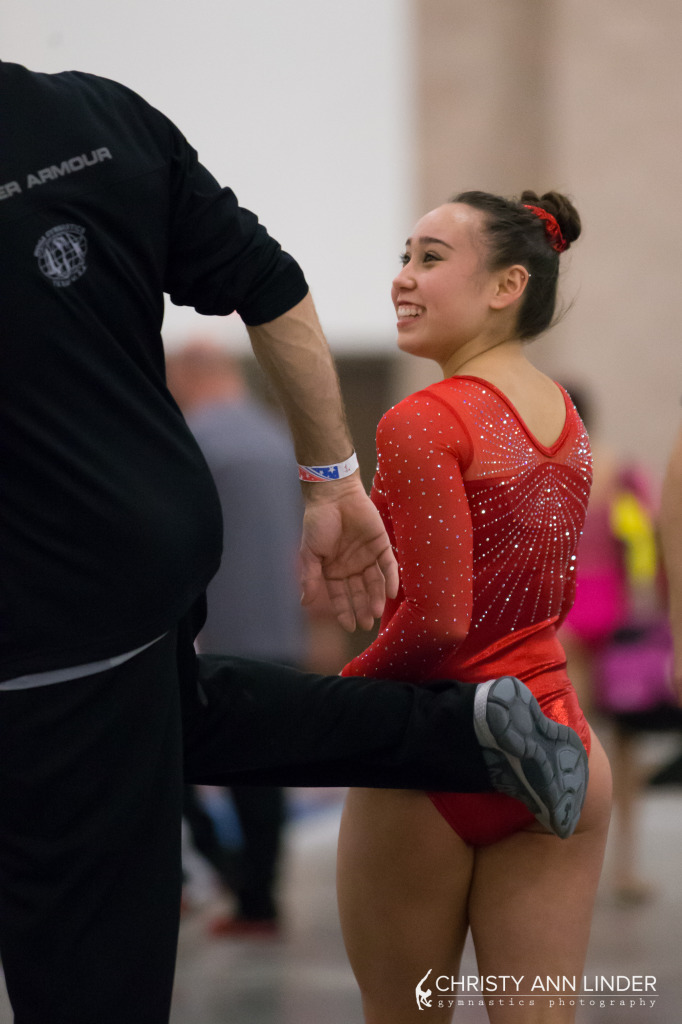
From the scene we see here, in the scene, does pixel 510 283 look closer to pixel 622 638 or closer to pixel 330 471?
pixel 330 471

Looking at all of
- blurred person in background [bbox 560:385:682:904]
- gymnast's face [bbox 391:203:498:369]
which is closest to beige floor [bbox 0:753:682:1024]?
blurred person in background [bbox 560:385:682:904]

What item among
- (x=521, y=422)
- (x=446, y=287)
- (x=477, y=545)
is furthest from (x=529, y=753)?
(x=446, y=287)

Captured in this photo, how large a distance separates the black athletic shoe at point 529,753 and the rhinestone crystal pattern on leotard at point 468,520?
115mm

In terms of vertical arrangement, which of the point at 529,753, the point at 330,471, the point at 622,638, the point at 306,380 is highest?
the point at 306,380

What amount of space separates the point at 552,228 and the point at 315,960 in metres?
2.77

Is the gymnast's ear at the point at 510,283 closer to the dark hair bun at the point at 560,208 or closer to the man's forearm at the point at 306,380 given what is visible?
the dark hair bun at the point at 560,208

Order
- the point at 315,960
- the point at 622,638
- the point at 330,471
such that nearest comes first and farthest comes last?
the point at 330,471, the point at 315,960, the point at 622,638

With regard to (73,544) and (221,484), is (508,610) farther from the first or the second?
(221,484)

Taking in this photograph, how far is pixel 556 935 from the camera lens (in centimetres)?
184

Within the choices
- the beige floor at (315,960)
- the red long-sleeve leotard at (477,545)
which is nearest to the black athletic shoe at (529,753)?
the red long-sleeve leotard at (477,545)

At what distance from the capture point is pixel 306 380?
1.74 m

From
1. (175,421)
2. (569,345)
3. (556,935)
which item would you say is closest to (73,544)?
(175,421)

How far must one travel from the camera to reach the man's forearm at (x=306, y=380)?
1.73 metres

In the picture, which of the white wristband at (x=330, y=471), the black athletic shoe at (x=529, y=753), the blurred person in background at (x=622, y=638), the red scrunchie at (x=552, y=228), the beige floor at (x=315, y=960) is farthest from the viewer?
the blurred person in background at (x=622, y=638)
